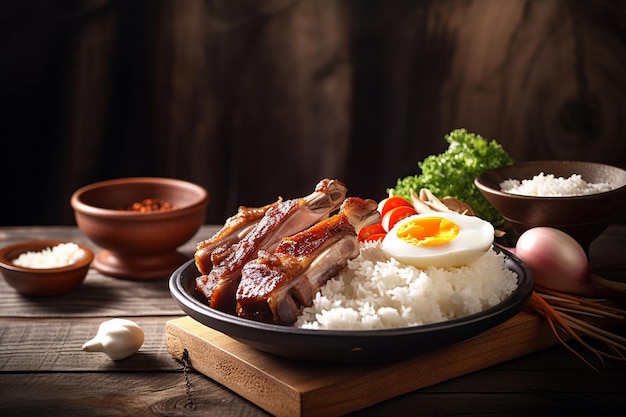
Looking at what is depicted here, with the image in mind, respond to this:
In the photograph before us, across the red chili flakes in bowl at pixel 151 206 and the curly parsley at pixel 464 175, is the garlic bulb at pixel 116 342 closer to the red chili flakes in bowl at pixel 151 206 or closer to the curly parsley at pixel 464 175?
the red chili flakes in bowl at pixel 151 206

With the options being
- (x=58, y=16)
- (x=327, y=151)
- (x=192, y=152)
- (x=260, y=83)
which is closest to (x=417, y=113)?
(x=327, y=151)

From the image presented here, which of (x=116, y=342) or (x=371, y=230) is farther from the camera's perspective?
(x=371, y=230)

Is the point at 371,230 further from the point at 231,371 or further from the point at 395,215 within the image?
the point at 231,371

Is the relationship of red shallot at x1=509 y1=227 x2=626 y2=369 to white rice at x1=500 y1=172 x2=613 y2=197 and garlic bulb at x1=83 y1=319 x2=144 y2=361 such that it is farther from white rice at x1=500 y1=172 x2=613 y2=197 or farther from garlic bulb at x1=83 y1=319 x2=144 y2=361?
garlic bulb at x1=83 y1=319 x2=144 y2=361

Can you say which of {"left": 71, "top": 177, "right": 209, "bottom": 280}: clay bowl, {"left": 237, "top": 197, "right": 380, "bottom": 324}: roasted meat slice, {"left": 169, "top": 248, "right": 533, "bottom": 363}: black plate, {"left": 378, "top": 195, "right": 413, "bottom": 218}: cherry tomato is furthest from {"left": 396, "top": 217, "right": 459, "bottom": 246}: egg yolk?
{"left": 71, "top": 177, "right": 209, "bottom": 280}: clay bowl

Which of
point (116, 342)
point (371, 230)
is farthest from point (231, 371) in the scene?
point (371, 230)

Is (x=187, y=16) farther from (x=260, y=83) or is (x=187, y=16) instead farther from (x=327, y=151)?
(x=327, y=151)
